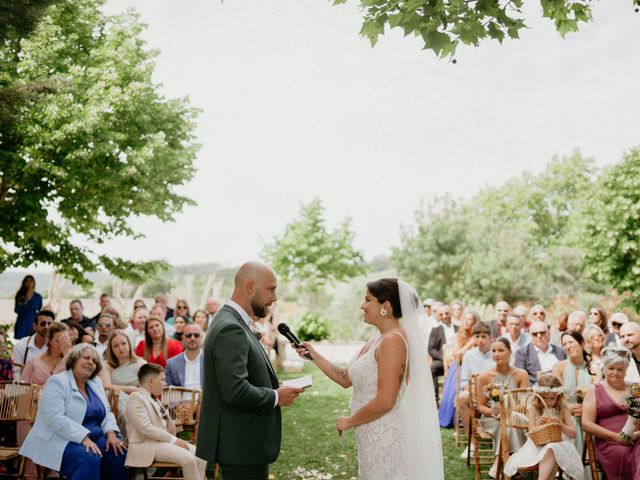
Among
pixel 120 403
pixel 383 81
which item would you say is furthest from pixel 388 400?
pixel 383 81

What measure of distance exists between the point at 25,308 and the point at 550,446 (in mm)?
9566

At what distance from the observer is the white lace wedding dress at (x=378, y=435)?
3.84 metres

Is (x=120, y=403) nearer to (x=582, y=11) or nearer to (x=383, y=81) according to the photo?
(x=582, y=11)

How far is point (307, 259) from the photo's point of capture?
85.6 feet

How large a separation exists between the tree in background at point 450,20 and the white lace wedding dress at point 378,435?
2.45 m

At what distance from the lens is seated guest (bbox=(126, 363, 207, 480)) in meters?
5.16

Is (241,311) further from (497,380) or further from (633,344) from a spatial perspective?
(633,344)

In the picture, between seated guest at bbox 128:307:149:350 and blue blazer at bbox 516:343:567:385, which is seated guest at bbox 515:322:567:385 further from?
seated guest at bbox 128:307:149:350

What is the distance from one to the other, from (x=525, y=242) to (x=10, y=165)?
83.5 feet

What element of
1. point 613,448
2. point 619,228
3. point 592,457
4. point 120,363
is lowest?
point 592,457

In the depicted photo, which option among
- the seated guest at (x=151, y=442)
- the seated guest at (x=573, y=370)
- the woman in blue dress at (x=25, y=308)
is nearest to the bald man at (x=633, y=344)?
the seated guest at (x=573, y=370)

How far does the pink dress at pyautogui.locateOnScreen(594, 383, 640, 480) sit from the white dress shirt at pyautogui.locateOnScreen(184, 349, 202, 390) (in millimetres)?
4332

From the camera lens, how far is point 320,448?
775cm

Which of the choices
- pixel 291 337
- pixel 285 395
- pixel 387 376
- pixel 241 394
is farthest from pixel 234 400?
pixel 387 376
